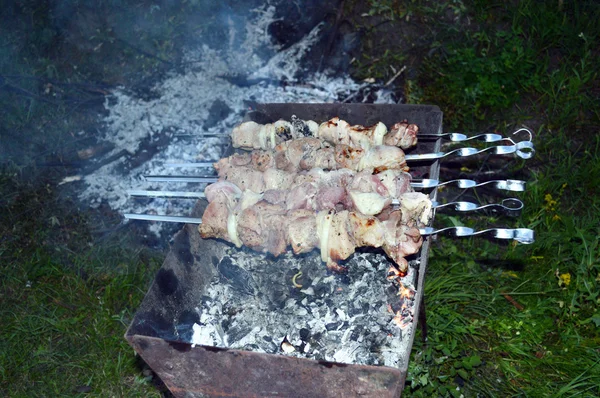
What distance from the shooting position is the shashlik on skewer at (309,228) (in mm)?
2932

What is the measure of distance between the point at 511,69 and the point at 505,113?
1.61 feet

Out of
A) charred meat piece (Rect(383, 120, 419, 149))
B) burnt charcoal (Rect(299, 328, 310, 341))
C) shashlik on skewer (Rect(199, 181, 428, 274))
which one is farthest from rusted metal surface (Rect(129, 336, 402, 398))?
charred meat piece (Rect(383, 120, 419, 149))

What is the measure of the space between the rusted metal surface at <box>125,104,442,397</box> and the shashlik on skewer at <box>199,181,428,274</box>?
320 mm

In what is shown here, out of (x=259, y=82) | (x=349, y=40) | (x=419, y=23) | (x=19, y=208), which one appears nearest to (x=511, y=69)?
(x=419, y=23)

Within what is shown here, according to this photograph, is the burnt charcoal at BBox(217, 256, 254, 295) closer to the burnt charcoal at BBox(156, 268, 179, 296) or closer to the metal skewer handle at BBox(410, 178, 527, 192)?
the burnt charcoal at BBox(156, 268, 179, 296)

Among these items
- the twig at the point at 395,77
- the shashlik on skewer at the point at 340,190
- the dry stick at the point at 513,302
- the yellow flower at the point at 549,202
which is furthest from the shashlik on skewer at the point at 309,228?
the twig at the point at 395,77

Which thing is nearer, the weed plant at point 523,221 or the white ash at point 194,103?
the weed plant at point 523,221

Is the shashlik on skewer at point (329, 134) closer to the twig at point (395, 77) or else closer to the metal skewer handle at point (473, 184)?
the metal skewer handle at point (473, 184)

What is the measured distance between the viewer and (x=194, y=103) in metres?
5.48

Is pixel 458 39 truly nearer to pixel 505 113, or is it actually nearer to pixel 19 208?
pixel 505 113

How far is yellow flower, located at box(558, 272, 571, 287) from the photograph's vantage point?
4.04 meters

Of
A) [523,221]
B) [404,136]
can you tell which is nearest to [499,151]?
[404,136]

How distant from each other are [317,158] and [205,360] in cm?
154

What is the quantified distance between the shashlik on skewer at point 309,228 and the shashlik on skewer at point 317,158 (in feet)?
1.24
